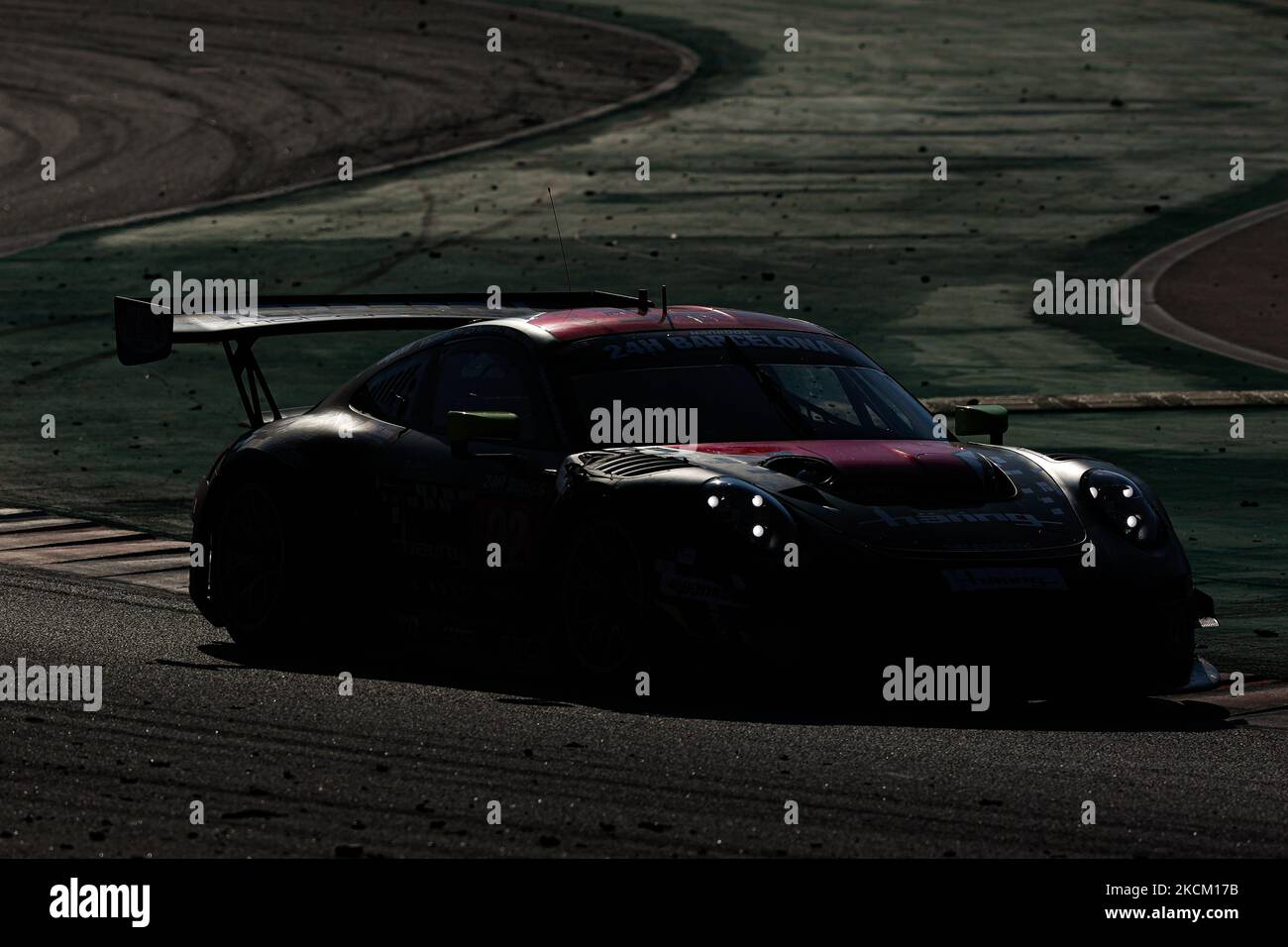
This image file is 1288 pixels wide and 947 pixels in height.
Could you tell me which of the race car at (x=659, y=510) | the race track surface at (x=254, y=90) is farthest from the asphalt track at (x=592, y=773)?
the race track surface at (x=254, y=90)

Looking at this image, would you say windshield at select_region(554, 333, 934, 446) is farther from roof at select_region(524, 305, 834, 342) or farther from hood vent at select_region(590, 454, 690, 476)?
hood vent at select_region(590, 454, 690, 476)

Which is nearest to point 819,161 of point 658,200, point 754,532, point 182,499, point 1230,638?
point 658,200

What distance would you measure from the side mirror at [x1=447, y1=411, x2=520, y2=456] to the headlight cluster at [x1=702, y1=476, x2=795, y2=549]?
105 centimetres

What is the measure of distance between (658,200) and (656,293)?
5.11 meters

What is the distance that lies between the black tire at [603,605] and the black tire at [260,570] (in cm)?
163

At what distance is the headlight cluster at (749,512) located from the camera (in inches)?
330

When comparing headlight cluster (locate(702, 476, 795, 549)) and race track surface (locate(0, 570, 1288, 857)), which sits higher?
headlight cluster (locate(702, 476, 795, 549))

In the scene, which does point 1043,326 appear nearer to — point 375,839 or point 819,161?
point 819,161

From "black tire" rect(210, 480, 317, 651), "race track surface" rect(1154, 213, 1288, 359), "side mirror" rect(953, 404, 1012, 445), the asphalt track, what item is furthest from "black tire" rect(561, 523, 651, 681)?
"race track surface" rect(1154, 213, 1288, 359)

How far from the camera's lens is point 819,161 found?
2980 cm

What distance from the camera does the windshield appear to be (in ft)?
30.8

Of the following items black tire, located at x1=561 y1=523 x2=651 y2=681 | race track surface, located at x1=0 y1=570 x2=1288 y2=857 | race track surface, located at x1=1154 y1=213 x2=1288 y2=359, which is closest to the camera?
race track surface, located at x1=0 y1=570 x2=1288 y2=857

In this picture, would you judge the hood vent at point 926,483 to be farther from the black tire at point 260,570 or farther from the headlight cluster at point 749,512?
the black tire at point 260,570

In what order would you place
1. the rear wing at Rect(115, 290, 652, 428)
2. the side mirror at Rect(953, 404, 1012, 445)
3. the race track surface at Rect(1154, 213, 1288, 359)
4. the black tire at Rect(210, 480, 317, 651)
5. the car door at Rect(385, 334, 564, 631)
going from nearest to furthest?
the car door at Rect(385, 334, 564, 631) → the side mirror at Rect(953, 404, 1012, 445) → the black tire at Rect(210, 480, 317, 651) → the rear wing at Rect(115, 290, 652, 428) → the race track surface at Rect(1154, 213, 1288, 359)
